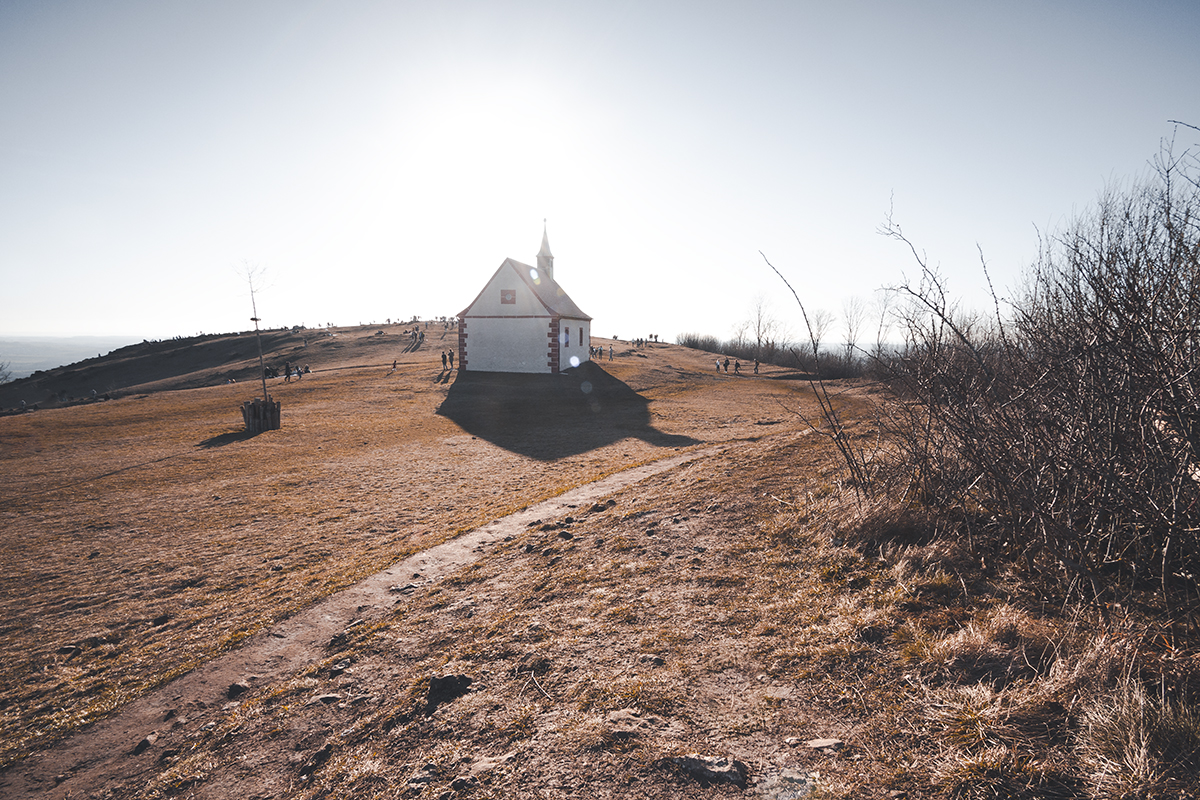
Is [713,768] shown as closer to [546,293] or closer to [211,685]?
[211,685]

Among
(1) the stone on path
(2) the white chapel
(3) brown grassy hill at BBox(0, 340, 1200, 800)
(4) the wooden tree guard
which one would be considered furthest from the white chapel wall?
(1) the stone on path

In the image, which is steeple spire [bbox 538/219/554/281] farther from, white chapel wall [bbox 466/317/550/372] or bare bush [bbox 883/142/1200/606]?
bare bush [bbox 883/142/1200/606]

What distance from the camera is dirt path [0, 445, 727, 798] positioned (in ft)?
12.6

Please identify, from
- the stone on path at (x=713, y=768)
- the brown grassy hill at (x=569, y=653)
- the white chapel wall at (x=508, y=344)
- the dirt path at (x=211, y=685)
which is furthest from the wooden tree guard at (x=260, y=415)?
the stone on path at (x=713, y=768)

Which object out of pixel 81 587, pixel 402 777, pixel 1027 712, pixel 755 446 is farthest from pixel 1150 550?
pixel 81 587

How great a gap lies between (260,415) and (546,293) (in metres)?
19.9

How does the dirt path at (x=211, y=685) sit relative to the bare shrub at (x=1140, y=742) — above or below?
below

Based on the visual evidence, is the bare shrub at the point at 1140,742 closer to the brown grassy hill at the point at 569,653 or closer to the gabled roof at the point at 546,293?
the brown grassy hill at the point at 569,653

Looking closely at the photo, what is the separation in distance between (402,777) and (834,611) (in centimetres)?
339

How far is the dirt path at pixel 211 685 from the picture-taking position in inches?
151

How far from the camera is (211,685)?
4.76 meters

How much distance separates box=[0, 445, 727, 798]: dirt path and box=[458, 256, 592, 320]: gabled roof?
25.9 meters

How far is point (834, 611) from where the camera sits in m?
4.04

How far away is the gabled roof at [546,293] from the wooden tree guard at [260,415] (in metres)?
15.8
